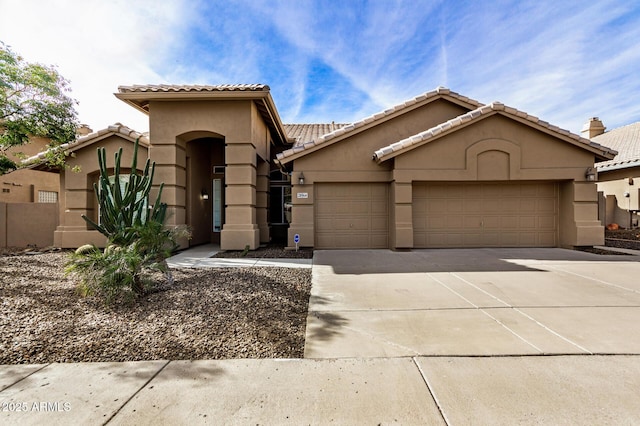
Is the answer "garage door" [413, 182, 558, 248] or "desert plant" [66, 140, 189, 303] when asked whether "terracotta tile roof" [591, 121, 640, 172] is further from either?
"desert plant" [66, 140, 189, 303]

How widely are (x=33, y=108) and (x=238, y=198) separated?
656cm

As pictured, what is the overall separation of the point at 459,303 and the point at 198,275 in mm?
5240

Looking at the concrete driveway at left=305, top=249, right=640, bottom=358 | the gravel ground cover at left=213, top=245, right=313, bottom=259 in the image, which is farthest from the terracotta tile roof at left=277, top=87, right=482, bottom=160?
the concrete driveway at left=305, top=249, right=640, bottom=358

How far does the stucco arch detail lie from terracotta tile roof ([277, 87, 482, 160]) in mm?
2384

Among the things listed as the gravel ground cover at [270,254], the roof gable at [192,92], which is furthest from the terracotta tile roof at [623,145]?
the roof gable at [192,92]

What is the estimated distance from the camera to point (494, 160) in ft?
34.0

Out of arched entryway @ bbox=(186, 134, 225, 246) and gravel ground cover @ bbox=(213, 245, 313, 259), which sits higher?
arched entryway @ bbox=(186, 134, 225, 246)

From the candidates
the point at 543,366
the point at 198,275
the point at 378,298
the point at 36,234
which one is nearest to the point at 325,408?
the point at 543,366

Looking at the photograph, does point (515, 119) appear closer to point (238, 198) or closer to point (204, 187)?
point (238, 198)

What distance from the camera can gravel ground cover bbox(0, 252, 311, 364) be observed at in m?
3.48

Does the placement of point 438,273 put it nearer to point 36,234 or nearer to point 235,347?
point 235,347

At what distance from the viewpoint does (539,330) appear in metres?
Answer: 4.02

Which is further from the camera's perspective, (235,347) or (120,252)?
(120,252)

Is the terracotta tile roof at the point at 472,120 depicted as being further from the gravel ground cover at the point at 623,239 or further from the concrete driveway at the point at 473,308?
the concrete driveway at the point at 473,308
